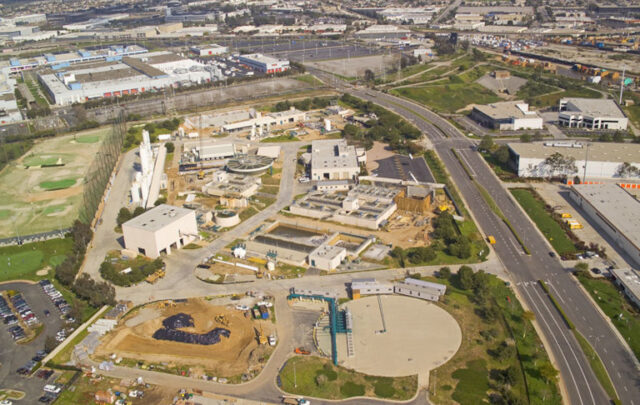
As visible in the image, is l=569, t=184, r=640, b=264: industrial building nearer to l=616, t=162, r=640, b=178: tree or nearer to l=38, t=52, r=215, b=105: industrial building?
l=616, t=162, r=640, b=178: tree

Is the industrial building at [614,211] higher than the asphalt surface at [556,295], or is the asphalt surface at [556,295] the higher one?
the industrial building at [614,211]

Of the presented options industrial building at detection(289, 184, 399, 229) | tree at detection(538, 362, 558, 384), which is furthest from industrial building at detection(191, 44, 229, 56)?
tree at detection(538, 362, 558, 384)

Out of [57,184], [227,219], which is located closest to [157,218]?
[227,219]

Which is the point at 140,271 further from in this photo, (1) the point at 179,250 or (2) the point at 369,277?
(2) the point at 369,277

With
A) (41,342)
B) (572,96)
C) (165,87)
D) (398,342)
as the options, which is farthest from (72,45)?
(398,342)

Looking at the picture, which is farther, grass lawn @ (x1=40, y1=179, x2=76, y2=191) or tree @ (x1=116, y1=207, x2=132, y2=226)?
grass lawn @ (x1=40, y1=179, x2=76, y2=191)

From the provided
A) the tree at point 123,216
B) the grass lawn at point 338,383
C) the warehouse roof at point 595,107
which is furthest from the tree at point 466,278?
the warehouse roof at point 595,107

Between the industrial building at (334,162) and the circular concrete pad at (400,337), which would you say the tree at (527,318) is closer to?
the circular concrete pad at (400,337)
